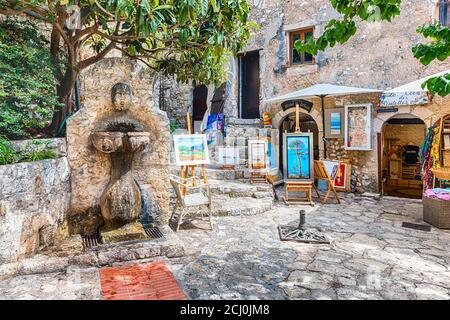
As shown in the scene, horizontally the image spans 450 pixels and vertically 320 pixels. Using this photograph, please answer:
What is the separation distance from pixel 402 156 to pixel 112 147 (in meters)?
10.1

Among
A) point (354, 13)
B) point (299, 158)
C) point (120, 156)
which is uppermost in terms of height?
point (354, 13)

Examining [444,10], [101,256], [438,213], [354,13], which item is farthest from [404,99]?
[101,256]

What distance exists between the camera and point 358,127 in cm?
757

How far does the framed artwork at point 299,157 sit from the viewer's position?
6.60m

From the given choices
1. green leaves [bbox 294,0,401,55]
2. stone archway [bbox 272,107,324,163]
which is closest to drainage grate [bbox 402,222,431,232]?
stone archway [bbox 272,107,324,163]

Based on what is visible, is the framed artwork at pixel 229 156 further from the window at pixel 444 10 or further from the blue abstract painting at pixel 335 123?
the window at pixel 444 10

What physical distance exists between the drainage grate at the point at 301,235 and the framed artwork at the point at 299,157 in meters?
2.17

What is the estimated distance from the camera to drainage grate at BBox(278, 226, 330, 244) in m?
4.18

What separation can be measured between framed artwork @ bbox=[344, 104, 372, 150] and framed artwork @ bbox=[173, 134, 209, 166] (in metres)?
4.62

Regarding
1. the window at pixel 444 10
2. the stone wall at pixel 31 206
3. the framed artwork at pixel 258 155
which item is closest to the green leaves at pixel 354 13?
the stone wall at pixel 31 206

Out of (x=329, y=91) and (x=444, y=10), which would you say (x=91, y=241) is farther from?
(x=444, y=10)

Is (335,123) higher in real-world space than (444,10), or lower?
lower

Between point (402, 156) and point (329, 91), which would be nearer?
point (329, 91)

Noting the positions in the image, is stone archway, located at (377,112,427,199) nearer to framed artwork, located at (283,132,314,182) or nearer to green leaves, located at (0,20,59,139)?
framed artwork, located at (283,132,314,182)
